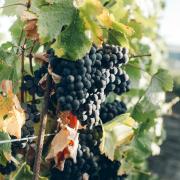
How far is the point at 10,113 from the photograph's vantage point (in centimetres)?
158

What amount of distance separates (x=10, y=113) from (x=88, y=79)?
0.31 metres

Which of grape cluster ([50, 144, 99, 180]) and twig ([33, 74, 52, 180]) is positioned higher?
twig ([33, 74, 52, 180])

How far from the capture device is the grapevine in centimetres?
147

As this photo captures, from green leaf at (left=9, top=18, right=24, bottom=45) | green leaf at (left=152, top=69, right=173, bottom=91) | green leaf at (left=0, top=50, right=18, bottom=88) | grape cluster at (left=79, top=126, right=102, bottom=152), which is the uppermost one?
green leaf at (left=9, top=18, right=24, bottom=45)

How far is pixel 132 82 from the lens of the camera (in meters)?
2.09

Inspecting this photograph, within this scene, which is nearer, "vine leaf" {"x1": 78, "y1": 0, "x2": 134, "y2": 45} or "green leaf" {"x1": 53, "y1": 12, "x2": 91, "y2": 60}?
"vine leaf" {"x1": 78, "y1": 0, "x2": 134, "y2": 45}

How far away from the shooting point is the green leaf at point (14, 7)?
64.3 inches

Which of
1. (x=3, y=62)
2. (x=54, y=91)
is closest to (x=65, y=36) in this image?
(x=54, y=91)

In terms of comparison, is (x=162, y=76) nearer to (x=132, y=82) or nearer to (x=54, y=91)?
(x=132, y=82)

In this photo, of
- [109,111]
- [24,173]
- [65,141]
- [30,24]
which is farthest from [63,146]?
[30,24]

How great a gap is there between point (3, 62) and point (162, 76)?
0.67m

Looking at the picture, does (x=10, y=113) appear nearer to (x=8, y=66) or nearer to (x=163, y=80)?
(x=8, y=66)

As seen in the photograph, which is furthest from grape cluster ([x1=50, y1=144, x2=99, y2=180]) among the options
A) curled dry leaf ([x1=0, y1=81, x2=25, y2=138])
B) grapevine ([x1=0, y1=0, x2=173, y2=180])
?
curled dry leaf ([x1=0, y1=81, x2=25, y2=138])

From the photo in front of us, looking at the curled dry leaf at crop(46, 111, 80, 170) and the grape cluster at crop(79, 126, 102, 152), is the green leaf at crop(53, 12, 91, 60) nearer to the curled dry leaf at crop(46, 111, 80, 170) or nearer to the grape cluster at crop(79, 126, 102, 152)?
the curled dry leaf at crop(46, 111, 80, 170)
